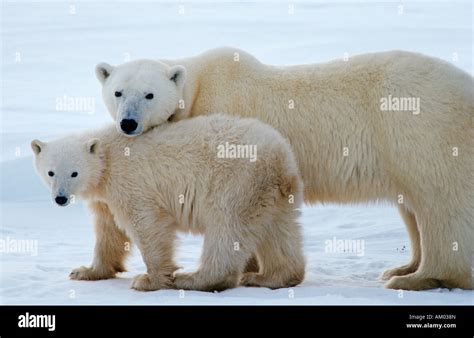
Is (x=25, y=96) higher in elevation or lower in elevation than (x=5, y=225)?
higher

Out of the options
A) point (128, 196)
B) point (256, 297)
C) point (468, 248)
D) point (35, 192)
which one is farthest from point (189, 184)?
point (35, 192)

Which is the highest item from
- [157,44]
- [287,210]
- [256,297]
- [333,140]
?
[157,44]

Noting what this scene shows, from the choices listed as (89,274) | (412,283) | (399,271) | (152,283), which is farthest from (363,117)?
(89,274)

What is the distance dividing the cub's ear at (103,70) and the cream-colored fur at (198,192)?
1.98ft

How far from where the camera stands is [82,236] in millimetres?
9492

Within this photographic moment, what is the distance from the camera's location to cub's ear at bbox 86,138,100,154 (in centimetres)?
695

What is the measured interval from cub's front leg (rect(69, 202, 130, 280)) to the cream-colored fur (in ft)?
0.86

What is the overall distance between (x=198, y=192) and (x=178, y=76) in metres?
0.98

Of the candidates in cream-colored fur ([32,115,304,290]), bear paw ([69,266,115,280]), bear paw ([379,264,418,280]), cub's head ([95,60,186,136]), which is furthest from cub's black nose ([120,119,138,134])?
bear paw ([379,264,418,280])

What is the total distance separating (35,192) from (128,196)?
14.7ft

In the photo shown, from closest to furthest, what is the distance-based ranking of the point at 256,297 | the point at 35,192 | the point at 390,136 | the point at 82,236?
the point at 256,297 < the point at 390,136 < the point at 82,236 < the point at 35,192

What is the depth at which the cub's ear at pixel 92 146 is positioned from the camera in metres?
6.95

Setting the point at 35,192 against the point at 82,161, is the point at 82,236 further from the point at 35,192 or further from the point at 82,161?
the point at 82,161

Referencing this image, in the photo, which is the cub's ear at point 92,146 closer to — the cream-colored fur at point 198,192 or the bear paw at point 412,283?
the cream-colored fur at point 198,192
